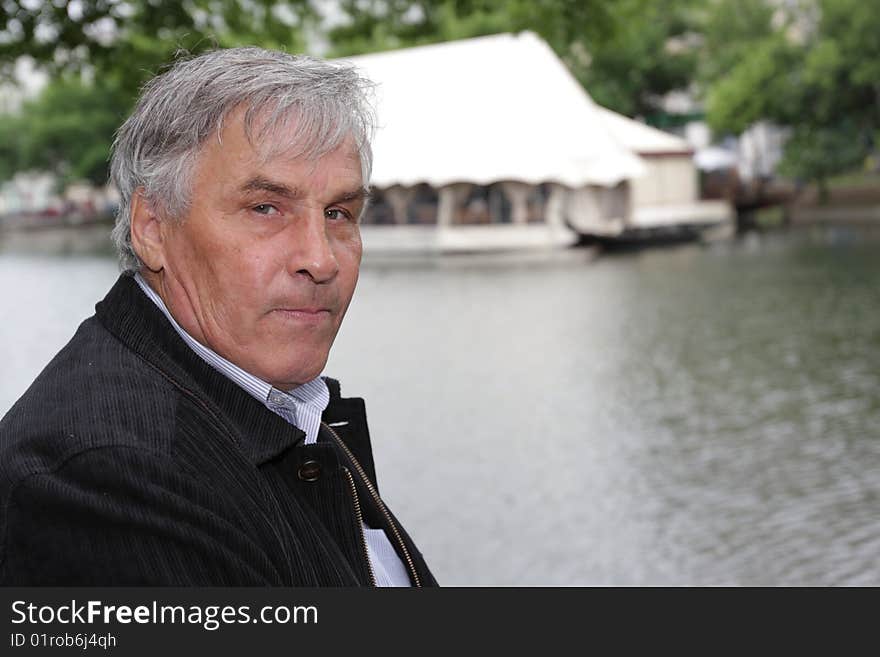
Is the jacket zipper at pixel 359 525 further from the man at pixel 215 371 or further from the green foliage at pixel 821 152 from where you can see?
the green foliage at pixel 821 152

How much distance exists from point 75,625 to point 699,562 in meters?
6.21

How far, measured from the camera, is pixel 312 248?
1958 mm

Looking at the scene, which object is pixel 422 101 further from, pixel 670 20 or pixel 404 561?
pixel 404 561

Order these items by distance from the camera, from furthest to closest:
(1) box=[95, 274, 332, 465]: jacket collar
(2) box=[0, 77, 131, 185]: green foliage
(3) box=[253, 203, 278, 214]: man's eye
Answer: (2) box=[0, 77, 131, 185]: green foliage, (3) box=[253, 203, 278, 214]: man's eye, (1) box=[95, 274, 332, 465]: jacket collar

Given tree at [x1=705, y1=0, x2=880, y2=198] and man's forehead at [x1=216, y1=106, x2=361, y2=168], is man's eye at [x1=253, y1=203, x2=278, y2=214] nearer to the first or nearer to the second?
man's forehead at [x1=216, y1=106, x2=361, y2=168]

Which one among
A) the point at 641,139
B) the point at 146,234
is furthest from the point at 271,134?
the point at 641,139

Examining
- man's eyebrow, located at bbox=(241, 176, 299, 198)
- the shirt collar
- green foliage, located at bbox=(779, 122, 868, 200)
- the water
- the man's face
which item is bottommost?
the water

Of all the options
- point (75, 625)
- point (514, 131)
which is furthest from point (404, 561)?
point (514, 131)

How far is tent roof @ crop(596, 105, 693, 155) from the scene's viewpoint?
45406mm

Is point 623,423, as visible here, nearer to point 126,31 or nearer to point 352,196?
point 126,31

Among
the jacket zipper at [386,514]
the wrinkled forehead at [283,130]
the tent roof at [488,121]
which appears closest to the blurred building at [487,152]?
the tent roof at [488,121]

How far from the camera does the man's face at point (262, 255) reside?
1.90 meters

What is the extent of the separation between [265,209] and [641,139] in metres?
45.2

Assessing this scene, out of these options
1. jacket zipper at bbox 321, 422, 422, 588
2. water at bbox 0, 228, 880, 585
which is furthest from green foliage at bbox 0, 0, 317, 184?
jacket zipper at bbox 321, 422, 422, 588
